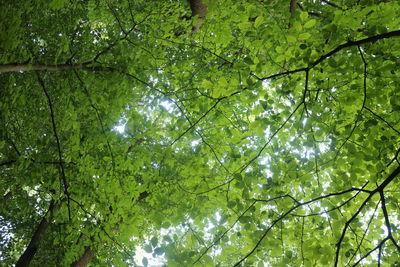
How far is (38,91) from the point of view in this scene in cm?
366

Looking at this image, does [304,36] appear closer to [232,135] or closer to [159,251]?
[232,135]

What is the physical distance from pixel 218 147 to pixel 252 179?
1.20m

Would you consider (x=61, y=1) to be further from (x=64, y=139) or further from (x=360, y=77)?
(x=360, y=77)

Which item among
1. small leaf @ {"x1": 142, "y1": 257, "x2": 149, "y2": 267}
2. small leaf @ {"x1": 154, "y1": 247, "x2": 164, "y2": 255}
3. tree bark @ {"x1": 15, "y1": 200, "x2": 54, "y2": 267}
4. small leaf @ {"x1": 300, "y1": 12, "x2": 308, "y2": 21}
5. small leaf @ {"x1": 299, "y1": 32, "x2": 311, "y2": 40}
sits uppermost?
small leaf @ {"x1": 300, "y1": 12, "x2": 308, "y2": 21}

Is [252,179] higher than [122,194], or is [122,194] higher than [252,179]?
[122,194]

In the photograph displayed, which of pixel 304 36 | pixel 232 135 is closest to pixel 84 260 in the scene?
pixel 232 135

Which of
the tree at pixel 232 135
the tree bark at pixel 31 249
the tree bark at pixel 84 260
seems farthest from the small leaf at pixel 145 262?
the tree bark at pixel 84 260

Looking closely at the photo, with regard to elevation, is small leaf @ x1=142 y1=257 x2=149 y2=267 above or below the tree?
below

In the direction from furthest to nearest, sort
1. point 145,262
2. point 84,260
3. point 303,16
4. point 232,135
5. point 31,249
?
point 84,260
point 31,249
point 232,135
point 303,16
point 145,262

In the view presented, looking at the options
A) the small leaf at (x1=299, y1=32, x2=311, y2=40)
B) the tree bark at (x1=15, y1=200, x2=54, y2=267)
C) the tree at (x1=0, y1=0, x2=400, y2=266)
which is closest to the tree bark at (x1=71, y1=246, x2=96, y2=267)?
the tree bark at (x1=15, y1=200, x2=54, y2=267)

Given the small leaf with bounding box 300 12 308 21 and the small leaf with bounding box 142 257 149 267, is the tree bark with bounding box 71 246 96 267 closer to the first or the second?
the small leaf with bounding box 142 257 149 267

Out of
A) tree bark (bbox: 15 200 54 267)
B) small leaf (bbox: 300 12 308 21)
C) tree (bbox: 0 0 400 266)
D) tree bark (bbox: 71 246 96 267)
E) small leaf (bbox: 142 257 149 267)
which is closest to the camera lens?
small leaf (bbox: 142 257 149 267)

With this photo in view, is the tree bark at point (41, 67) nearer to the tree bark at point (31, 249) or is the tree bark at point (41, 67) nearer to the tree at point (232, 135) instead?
the tree at point (232, 135)

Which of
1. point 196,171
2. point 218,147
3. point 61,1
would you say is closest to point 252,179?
point 196,171
